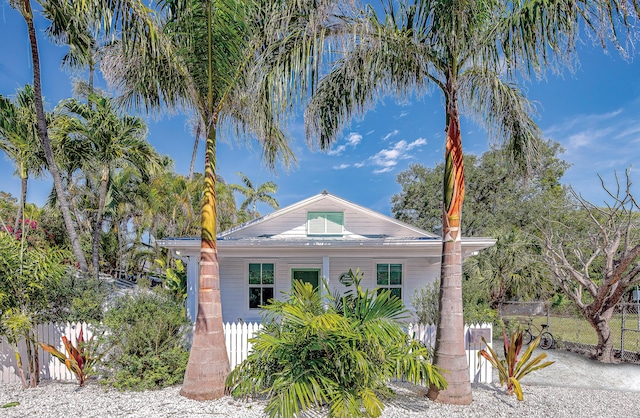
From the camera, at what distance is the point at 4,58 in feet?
29.9

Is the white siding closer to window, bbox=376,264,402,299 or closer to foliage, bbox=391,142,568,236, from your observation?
window, bbox=376,264,402,299

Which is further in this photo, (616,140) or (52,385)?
(616,140)

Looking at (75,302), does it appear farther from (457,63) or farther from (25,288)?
(457,63)

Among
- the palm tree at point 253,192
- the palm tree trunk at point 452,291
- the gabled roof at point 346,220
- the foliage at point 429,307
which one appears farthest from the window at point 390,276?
the palm tree at point 253,192

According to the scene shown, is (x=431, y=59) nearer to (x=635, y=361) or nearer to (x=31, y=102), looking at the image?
(x=635, y=361)

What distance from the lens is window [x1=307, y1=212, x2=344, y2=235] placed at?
1146 centimetres

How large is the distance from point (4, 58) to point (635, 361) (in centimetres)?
1822

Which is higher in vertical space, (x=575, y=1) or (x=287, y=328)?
(x=575, y=1)

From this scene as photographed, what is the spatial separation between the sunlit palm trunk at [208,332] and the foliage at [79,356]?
→ 204 centimetres

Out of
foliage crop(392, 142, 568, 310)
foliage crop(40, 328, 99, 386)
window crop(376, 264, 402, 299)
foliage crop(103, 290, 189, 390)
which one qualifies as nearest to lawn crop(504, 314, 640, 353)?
foliage crop(392, 142, 568, 310)

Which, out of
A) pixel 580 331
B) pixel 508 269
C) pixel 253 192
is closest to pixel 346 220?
pixel 508 269

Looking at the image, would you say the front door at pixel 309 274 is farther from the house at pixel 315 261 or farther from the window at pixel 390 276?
the window at pixel 390 276

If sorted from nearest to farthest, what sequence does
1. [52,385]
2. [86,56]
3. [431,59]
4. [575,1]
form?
[575,1], [431,59], [52,385], [86,56]

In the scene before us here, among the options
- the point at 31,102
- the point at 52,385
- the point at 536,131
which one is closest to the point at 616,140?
the point at 536,131
